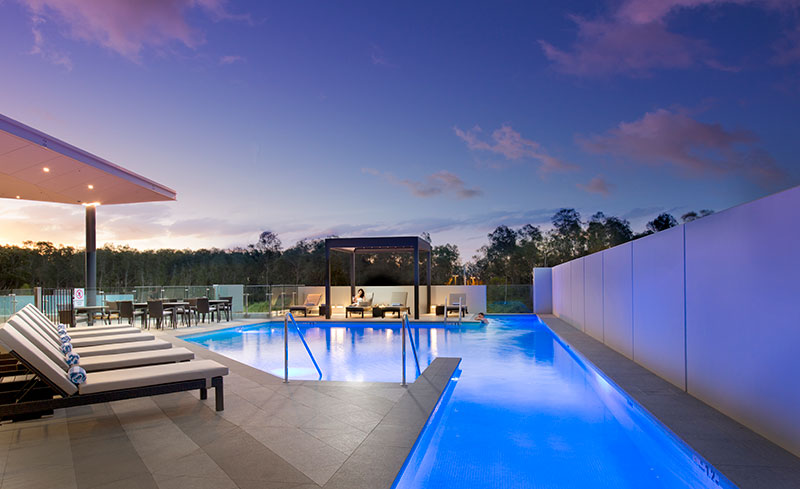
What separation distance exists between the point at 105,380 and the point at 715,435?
4675 mm

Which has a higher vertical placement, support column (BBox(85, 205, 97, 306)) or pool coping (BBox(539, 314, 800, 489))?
support column (BBox(85, 205, 97, 306))

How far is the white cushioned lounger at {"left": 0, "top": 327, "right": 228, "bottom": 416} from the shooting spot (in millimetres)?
3795

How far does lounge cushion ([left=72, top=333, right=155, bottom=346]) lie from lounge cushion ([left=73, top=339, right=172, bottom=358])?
0.28 meters

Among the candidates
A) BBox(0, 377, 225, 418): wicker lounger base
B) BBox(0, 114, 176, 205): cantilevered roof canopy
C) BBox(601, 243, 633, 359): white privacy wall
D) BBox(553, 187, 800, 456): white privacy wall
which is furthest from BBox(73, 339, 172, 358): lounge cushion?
BBox(601, 243, 633, 359): white privacy wall

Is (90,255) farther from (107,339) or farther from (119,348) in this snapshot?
(119,348)

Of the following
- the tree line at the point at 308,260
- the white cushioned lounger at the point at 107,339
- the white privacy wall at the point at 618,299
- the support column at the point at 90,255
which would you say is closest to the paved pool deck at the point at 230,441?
the white cushioned lounger at the point at 107,339

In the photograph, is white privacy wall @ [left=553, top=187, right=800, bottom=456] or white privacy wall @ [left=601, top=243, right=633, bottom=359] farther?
white privacy wall @ [left=601, top=243, right=633, bottom=359]

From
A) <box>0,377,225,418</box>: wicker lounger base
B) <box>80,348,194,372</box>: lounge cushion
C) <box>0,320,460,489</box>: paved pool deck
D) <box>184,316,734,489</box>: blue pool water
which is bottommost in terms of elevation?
<box>184,316,734,489</box>: blue pool water

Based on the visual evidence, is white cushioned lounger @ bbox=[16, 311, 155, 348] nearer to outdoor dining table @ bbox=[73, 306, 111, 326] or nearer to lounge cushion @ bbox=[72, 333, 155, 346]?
lounge cushion @ bbox=[72, 333, 155, 346]

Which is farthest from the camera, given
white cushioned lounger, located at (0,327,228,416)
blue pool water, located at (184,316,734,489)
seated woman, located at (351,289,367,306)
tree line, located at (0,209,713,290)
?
tree line, located at (0,209,713,290)

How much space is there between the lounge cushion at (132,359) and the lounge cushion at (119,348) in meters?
0.15

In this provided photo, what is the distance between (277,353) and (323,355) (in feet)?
3.20

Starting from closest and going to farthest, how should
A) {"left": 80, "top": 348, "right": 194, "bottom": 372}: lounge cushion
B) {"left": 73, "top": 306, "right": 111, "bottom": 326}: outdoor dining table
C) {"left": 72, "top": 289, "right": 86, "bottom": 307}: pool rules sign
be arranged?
{"left": 80, "top": 348, "right": 194, "bottom": 372}: lounge cushion < {"left": 73, "top": 306, "right": 111, "bottom": 326}: outdoor dining table < {"left": 72, "top": 289, "right": 86, "bottom": 307}: pool rules sign

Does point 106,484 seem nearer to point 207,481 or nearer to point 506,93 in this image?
point 207,481
